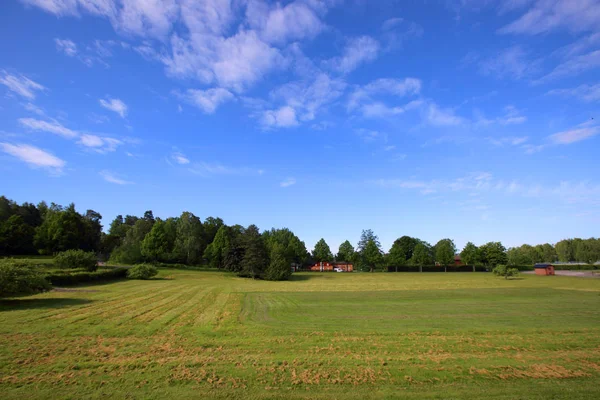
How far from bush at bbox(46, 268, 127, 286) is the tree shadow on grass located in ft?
29.3

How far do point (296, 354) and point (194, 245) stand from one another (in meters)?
77.9

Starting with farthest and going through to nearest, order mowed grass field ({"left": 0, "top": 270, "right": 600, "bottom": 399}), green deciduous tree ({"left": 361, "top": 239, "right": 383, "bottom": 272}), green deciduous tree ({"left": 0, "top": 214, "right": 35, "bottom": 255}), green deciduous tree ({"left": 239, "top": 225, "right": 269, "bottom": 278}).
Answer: green deciduous tree ({"left": 361, "top": 239, "right": 383, "bottom": 272})
green deciduous tree ({"left": 0, "top": 214, "right": 35, "bottom": 255})
green deciduous tree ({"left": 239, "top": 225, "right": 269, "bottom": 278})
mowed grass field ({"left": 0, "top": 270, "right": 600, "bottom": 399})

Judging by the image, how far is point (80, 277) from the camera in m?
36.8

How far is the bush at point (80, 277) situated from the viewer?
32.6 m

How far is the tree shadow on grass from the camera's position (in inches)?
772

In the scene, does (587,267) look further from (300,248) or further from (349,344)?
(349,344)

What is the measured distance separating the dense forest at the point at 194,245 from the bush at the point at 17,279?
3977 centimetres

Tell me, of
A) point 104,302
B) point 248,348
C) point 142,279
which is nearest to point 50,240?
point 142,279

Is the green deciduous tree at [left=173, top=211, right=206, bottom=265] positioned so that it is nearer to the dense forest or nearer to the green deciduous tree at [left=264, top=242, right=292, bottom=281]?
the dense forest

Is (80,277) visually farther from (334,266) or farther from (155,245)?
(334,266)

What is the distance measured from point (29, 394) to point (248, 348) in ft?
20.4

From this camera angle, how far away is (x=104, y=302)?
22.8 metres

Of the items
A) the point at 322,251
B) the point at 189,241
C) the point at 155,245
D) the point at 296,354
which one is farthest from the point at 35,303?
the point at 322,251

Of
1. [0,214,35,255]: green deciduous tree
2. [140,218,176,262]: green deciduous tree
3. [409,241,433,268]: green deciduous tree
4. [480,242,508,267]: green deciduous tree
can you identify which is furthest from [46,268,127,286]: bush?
[480,242,508,267]: green deciduous tree
